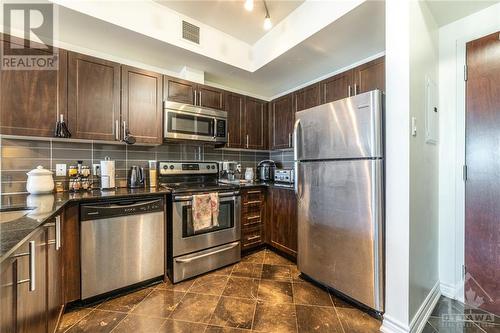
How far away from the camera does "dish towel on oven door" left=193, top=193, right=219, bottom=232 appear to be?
2.13m

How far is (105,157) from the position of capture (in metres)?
2.28

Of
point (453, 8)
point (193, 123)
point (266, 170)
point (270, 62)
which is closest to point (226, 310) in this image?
point (193, 123)

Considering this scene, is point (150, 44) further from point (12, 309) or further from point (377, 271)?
point (377, 271)

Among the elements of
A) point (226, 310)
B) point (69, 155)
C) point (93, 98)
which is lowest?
point (226, 310)

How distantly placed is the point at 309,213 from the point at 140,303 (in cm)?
169

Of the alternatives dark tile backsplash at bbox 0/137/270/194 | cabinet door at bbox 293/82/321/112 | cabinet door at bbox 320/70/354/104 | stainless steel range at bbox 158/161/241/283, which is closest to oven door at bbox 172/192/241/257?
stainless steel range at bbox 158/161/241/283

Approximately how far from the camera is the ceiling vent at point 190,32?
2.23m

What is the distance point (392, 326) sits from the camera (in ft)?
4.66

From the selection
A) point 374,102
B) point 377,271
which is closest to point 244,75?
point 374,102

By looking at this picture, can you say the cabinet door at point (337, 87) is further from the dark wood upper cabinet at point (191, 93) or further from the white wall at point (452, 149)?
→ the dark wood upper cabinet at point (191, 93)

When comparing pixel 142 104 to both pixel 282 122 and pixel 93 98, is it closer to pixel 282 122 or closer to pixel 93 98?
pixel 93 98

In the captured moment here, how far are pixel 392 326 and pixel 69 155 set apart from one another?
10.4ft

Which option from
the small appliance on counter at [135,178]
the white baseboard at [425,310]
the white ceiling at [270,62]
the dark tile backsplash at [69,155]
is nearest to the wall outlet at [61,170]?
the dark tile backsplash at [69,155]

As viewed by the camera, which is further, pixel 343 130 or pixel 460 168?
pixel 460 168
